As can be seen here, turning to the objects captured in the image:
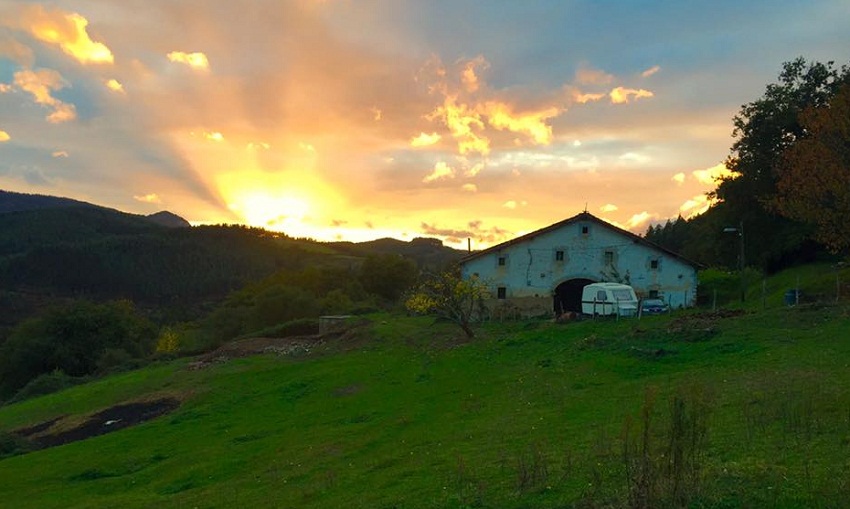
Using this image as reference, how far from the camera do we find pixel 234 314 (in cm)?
8450

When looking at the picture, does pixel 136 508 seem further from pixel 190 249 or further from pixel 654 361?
pixel 190 249

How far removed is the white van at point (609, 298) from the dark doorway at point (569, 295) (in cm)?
666

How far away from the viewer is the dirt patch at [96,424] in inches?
1185

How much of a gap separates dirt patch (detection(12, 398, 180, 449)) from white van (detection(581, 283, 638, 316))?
90.6 feet

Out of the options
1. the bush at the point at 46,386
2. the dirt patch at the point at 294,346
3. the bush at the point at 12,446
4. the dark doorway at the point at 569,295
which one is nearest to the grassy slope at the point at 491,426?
the bush at the point at 12,446

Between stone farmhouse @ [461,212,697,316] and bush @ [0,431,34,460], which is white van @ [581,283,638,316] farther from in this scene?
bush @ [0,431,34,460]

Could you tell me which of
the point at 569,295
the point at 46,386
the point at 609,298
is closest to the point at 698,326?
the point at 609,298

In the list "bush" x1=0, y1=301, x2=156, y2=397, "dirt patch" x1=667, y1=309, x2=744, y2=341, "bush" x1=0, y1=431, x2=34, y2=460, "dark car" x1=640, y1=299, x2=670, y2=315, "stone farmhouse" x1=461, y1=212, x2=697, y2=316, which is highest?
"stone farmhouse" x1=461, y1=212, x2=697, y2=316

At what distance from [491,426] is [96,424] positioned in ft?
78.4

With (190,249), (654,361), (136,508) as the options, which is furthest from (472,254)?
(190,249)

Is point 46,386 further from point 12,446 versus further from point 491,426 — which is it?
point 491,426

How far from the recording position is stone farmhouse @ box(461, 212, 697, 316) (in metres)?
51.9

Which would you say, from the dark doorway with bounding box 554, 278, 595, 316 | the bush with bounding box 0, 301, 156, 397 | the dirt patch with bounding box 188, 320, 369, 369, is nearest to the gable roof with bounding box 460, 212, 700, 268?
the dark doorway with bounding box 554, 278, 595, 316

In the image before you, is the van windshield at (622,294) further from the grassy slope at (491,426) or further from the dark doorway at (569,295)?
the grassy slope at (491,426)
